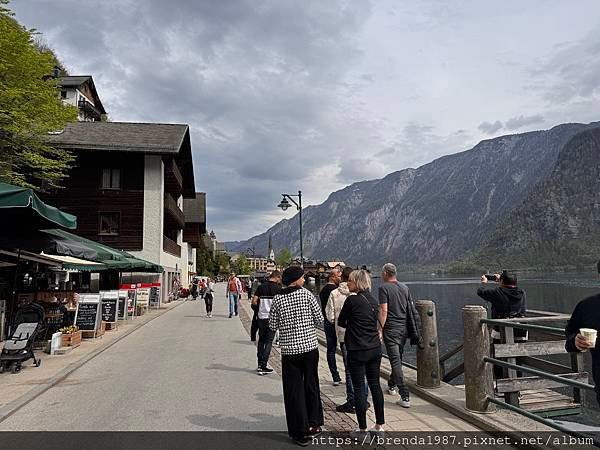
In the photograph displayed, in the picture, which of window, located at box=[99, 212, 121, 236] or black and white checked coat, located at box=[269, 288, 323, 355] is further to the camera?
window, located at box=[99, 212, 121, 236]

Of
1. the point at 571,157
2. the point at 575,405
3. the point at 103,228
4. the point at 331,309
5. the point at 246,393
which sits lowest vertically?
the point at 575,405

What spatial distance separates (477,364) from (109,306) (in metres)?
13.1

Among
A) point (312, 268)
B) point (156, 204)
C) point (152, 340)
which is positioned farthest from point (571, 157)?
point (152, 340)

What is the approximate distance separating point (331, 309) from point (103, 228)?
2738cm

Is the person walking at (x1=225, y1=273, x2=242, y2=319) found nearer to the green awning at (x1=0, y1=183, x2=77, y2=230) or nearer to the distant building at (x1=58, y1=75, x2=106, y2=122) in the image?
the green awning at (x1=0, y1=183, x2=77, y2=230)

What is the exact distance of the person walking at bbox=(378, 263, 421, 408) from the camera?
622 cm

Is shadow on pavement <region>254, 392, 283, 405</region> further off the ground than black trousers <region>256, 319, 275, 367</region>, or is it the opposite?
black trousers <region>256, 319, 275, 367</region>

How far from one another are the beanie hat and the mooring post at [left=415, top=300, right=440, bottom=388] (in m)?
2.47

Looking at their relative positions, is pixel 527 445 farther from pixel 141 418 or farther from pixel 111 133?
pixel 111 133

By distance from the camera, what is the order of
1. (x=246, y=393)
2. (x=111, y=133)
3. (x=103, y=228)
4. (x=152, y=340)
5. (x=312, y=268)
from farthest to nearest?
(x=312, y=268), (x=111, y=133), (x=103, y=228), (x=152, y=340), (x=246, y=393)

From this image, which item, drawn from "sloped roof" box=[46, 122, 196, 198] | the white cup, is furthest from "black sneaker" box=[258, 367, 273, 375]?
"sloped roof" box=[46, 122, 196, 198]

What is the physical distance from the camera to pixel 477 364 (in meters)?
5.62

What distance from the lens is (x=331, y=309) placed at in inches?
257

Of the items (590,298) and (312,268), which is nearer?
(590,298)
